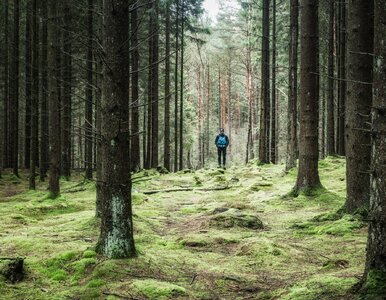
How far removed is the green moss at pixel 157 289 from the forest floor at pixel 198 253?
12 millimetres

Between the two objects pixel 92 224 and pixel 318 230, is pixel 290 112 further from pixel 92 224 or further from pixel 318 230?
pixel 92 224

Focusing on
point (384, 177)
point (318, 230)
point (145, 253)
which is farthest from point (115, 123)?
point (318, 230)

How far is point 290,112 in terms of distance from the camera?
17.8 meters

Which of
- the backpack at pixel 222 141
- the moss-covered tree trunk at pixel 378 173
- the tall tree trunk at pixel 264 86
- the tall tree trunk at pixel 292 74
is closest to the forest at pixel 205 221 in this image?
the moss-covered tree trunk at pixel 378 173

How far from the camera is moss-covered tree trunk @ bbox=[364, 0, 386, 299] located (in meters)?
3.79

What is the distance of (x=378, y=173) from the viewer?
153 inches

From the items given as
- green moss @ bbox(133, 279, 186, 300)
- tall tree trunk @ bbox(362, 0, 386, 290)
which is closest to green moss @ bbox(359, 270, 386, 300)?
tall tree trunk @ bbox(362, 0, 386, 290)

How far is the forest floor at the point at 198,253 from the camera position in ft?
16.1

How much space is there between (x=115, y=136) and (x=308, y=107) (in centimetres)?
728

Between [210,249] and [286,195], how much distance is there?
5360 mm

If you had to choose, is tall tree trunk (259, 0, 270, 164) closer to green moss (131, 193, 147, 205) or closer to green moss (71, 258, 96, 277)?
green moss (131, 193, 147, 205)

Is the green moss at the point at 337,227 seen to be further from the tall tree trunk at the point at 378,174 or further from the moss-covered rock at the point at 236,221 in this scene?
the tall tree trunk at the point at 378,174

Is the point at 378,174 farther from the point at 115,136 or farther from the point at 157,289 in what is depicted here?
the point at 115,136

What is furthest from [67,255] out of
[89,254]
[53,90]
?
[53,90]
